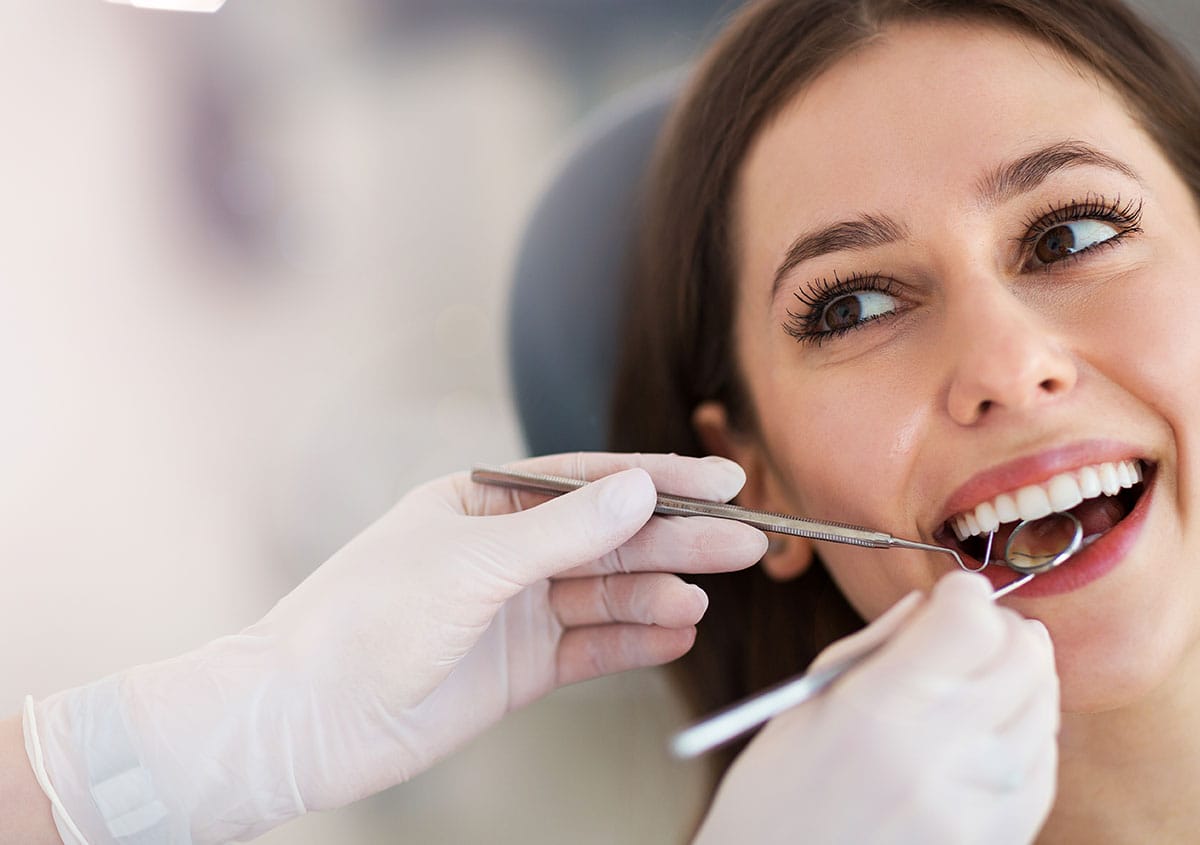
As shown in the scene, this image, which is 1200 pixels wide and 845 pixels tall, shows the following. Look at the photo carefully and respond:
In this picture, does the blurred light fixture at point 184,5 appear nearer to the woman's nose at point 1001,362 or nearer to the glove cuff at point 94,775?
the glove cuff at point 94,775

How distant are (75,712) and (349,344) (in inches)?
42.9

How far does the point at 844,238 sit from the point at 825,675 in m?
0.57

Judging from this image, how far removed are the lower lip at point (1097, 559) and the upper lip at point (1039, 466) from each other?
6 centimetres

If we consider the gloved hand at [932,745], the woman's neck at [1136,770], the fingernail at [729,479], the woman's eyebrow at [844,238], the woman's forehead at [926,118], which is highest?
the woman's forehead at [926,118]

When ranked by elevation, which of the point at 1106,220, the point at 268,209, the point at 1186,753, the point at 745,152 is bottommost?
the point at 1186,753

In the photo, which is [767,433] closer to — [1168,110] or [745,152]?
[745,152]

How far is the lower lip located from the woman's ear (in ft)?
1.40

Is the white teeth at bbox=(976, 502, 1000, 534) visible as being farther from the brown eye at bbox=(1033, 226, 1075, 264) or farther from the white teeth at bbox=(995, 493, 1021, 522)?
the brown eye at bbox=(1033, 226, 1075, 264)

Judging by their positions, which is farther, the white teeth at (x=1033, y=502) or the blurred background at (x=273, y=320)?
the blurred background at (x=273, y=320)

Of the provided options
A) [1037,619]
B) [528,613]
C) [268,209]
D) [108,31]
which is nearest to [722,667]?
[528,613]

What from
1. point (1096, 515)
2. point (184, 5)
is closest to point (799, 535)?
point (1096, 515)

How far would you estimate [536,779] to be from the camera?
6.39ft

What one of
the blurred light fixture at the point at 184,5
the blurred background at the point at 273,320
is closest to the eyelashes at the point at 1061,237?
the blurred background at the point at 273,320

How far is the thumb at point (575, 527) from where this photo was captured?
3.65 feet
